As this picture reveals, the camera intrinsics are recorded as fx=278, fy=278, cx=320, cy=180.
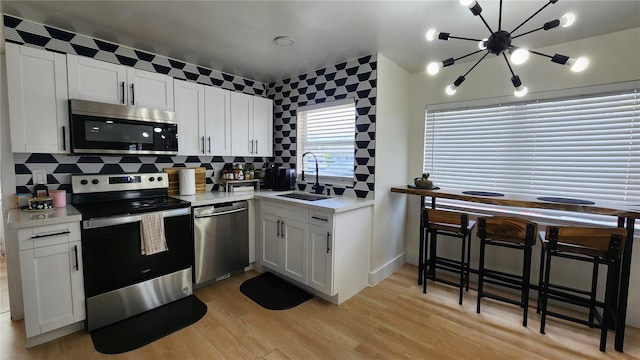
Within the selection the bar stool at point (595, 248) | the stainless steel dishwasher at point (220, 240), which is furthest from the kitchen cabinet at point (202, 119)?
A: the bar stool at point (595, 248)

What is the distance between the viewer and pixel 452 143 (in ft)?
10.7

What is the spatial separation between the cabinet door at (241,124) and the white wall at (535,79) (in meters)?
2.04

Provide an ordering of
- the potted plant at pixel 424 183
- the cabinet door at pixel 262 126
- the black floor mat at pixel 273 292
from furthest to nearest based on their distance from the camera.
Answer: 1. the cabinet door at pixel 262 126
2. the potted plant at pixel 424 183
3. the black floor mat at pixel 273 292

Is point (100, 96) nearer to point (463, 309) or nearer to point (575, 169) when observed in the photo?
point (463, 309)

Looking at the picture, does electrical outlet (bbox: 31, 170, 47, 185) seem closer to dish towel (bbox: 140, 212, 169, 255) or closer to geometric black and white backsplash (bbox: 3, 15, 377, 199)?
geometric black and white backsplash (bbox: 3, 15, 377, 199)

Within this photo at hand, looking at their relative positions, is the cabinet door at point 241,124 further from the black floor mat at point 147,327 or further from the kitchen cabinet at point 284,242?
the black floor mat at point 147,327

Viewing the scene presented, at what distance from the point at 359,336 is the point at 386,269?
1.14m

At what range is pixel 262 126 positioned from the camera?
371 cm

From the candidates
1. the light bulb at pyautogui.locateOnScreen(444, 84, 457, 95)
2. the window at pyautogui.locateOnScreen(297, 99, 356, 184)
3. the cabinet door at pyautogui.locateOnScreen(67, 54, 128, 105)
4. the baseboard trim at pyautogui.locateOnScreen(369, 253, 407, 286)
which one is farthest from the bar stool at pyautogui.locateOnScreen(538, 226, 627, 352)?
the cabinet door at pyautogui.locateOnScreen(67, 54, 128, 105)

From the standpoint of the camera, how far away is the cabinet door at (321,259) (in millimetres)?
2506

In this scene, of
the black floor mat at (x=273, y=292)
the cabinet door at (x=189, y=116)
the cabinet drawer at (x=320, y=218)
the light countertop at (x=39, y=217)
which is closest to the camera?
the light countertop at (x=39, y=217)

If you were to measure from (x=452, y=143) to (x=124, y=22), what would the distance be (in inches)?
134

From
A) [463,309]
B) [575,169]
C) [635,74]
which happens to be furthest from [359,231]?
[635,74]

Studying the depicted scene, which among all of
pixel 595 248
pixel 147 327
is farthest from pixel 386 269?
pixel 147 327
